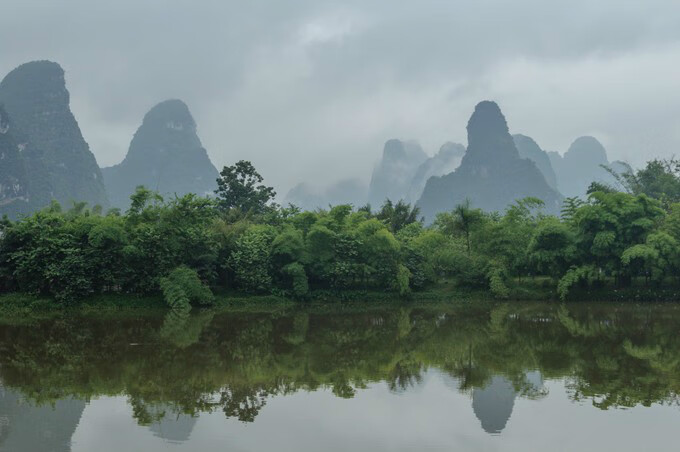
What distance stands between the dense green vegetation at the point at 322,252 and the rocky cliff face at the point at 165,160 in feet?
365

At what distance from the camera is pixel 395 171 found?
168m

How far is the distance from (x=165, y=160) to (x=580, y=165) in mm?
117972

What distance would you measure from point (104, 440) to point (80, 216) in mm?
17499

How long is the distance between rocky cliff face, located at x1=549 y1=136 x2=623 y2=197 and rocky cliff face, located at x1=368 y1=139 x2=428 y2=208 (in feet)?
137

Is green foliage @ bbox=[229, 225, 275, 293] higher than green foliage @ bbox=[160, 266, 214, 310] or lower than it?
higher

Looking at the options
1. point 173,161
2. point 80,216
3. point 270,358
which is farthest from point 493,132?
point 270,358

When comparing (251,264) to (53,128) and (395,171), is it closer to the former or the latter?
(53,128)

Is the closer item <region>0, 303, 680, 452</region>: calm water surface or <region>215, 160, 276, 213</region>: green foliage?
<region>0, 303, 680, 452</region>: calm water surface

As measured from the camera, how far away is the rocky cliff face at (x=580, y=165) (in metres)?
162

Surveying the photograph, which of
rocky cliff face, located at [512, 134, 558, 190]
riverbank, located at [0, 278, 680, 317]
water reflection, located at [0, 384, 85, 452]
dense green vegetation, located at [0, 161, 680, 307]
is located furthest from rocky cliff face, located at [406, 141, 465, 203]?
water reflection, located at [0, 384, 85, 452]

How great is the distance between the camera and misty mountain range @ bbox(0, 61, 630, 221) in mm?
87000

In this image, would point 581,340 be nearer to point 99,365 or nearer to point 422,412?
point 422,412

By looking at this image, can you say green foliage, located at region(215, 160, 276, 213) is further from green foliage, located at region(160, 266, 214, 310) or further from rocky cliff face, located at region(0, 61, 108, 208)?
rocky cliff face, located at region(0, 61, 108, 208)

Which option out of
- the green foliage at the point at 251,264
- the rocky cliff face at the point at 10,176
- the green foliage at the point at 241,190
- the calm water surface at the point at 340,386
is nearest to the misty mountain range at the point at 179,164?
the rocky cliff face at the point at 10,176
